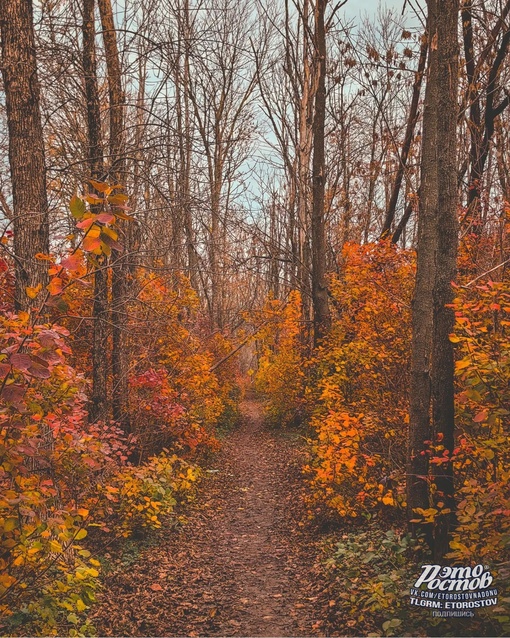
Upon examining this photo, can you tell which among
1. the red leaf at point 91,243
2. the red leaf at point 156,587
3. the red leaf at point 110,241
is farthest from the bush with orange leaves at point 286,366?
the red leaf at point 91,243

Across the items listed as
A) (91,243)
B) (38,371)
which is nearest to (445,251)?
(91,243)

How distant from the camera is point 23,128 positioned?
187 inches

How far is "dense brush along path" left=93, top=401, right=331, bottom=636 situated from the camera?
4.68 m

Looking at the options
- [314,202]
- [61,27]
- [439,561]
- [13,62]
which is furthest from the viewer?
[314,202]

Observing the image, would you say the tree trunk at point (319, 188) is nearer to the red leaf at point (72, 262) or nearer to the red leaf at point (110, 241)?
the red leaf at point (72, 262)

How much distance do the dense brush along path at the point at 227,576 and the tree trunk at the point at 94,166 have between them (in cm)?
218

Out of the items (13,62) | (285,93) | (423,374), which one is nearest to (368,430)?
(423,374)

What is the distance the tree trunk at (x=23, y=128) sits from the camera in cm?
468

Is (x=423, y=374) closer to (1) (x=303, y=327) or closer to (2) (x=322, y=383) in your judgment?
(2) (x=322, y=383)

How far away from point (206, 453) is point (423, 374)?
7467 mm

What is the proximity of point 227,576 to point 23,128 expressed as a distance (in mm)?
5275

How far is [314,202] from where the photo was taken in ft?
37.4

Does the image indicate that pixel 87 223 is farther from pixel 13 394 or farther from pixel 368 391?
pixel 368 391

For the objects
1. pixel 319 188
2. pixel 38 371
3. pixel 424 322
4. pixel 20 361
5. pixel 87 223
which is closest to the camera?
pixel 87 223
